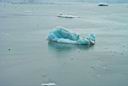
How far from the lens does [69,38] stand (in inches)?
422

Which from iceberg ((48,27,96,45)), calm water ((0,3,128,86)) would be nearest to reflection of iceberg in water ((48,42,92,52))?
calm water ((0,3,128,86))

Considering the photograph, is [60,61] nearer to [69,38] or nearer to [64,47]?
[64,47]

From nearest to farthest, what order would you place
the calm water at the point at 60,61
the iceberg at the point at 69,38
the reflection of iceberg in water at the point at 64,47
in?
1. the calm water at the point at 60,61
2. the reflection of iceberg in water at the point at 64,47
3. the iceberg at the point at 69,38

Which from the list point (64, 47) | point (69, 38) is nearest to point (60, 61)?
point (64, 47)

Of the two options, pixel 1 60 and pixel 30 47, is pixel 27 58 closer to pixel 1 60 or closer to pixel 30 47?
pixel 1 60

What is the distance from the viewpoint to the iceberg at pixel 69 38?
10352 mm

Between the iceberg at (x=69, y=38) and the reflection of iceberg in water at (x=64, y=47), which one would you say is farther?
the iceberg at (x=69, y=38)

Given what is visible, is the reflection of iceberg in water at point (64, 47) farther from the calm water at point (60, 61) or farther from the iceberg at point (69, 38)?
the iceberg at point (69, 38)

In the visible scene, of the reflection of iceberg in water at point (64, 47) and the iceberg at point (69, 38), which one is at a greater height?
the iceberg at point (69, 38)

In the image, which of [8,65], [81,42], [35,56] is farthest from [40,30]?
[8,65]

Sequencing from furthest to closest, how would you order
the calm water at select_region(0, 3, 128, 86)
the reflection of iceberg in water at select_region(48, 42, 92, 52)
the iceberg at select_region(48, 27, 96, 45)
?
the iceberg at select_region(48, 27, 96, 45) → the reflection of iceberg in water at select_region(48, 42, 92, 52) → the calm water at select_region(0, 3, 128, 86)

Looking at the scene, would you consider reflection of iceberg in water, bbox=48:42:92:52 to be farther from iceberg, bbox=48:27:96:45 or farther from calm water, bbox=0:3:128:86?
iceberg, bbox=48:27:96:45

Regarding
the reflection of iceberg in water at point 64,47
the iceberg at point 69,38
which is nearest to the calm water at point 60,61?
the reflection of iceberg in water at point 64,47

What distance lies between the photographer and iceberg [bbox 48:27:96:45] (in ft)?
34.0
